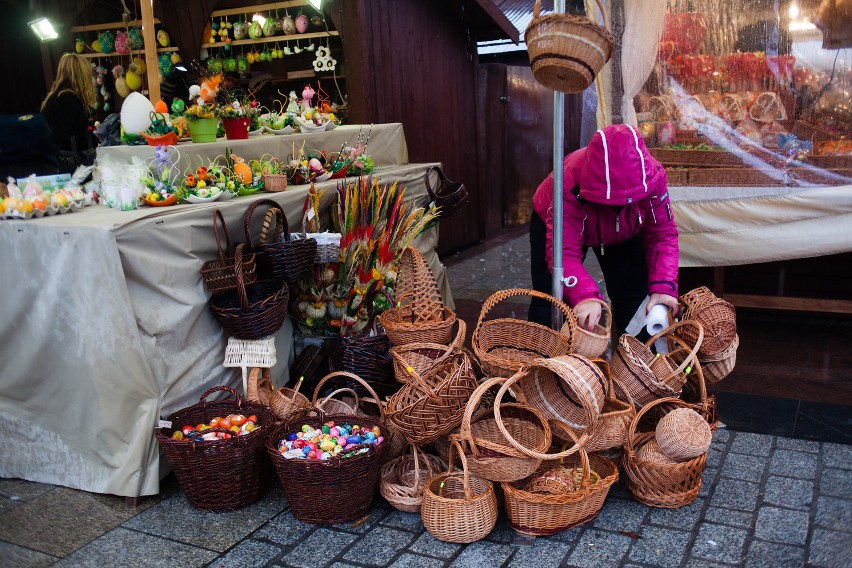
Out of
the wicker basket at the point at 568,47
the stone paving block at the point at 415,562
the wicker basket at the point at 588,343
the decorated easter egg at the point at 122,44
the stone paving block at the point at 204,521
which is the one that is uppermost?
the decorated easter egg at the point at 122,44

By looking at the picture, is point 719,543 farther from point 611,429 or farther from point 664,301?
point 664,301

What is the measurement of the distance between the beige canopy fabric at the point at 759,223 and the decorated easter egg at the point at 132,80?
5520 millimetres

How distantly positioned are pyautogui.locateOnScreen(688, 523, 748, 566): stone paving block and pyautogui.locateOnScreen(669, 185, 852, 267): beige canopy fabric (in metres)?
2.58

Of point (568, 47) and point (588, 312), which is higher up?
point (568, 47)

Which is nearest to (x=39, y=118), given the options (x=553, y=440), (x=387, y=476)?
(x=387, y=476)

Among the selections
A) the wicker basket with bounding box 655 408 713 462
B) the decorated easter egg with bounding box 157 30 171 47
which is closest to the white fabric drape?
the wicker basket with bounding box 655 408 713 462

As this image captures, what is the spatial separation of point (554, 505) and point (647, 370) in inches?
28.9

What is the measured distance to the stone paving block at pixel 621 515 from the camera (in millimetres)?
2820

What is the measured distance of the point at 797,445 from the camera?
3398 millimetres

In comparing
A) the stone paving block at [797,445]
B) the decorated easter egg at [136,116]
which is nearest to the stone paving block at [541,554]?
the stone paving block at [797,445]

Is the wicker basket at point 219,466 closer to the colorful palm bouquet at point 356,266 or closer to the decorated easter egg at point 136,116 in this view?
the colorful palm bouquet at point 356,266

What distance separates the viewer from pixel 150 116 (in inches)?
153

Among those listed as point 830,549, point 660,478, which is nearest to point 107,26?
point 660,478

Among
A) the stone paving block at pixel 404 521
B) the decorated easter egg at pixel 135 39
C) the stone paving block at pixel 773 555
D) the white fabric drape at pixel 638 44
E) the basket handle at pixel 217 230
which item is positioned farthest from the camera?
the decorated easter egg at pixel 135 39
